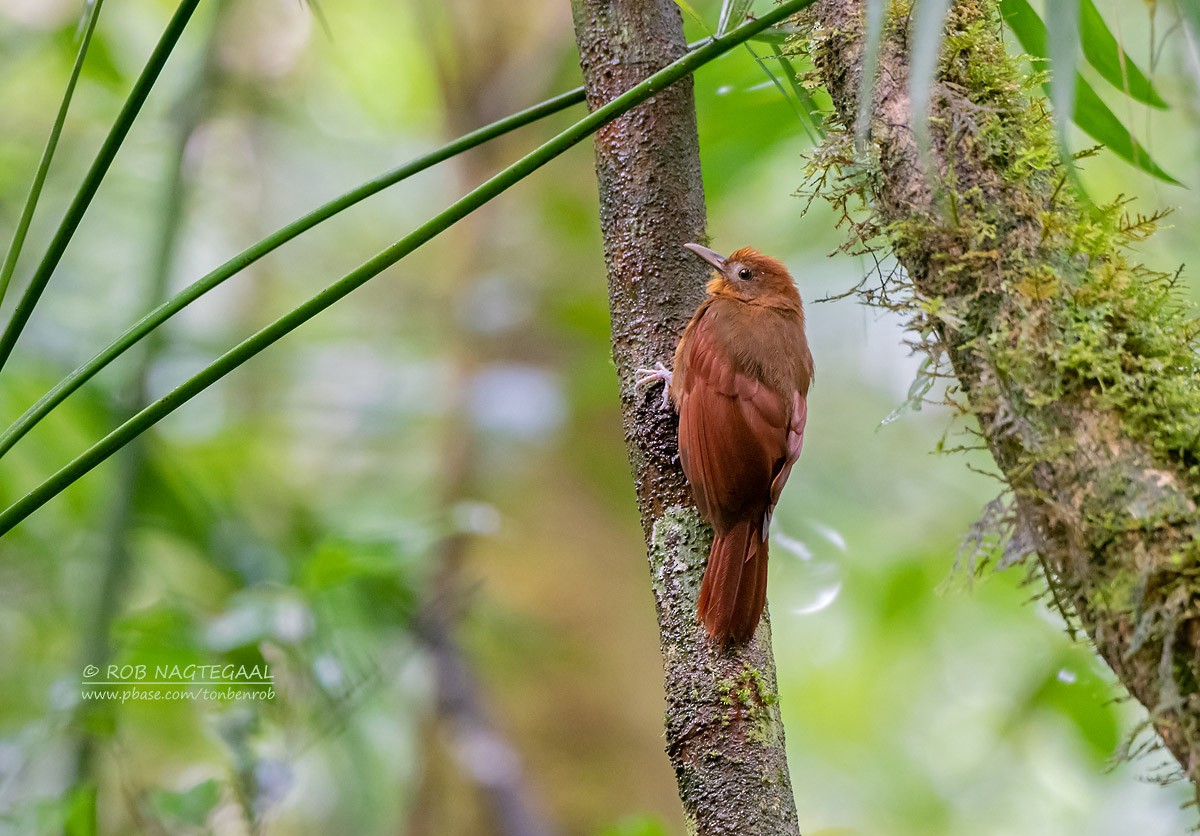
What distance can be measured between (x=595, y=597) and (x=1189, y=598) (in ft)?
10.8

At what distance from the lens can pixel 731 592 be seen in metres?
1.56

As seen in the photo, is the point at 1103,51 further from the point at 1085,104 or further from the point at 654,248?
the point at 654,248

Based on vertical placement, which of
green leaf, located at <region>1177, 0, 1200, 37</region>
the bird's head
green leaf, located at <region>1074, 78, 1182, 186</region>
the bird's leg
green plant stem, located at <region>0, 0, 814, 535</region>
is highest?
the bird's head

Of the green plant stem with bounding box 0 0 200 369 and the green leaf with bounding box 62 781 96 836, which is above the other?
the green plant stem with bounding box 0 0 200 369

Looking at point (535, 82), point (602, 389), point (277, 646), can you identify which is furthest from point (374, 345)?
point (277, 646)

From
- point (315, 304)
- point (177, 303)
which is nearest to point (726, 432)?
point (315, 304)

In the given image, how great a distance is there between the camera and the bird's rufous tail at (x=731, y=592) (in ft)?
5.24

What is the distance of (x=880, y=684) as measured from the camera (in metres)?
7.11

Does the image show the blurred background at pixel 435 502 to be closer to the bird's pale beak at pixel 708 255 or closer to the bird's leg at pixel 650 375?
the bird's pale beak at pixel 708 255

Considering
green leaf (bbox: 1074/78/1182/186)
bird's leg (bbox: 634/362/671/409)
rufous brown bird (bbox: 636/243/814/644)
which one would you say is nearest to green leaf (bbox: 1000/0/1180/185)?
green leaf (bbox: 1074/78/1182/186)

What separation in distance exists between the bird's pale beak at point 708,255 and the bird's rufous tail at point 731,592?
0.54 meters

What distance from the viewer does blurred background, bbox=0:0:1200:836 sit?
2.63 metres

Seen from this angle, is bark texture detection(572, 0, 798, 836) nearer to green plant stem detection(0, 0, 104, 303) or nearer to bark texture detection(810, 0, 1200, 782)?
bark texture detection(810, 0, 1200, 782)

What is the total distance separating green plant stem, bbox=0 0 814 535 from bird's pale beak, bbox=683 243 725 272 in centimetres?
57
